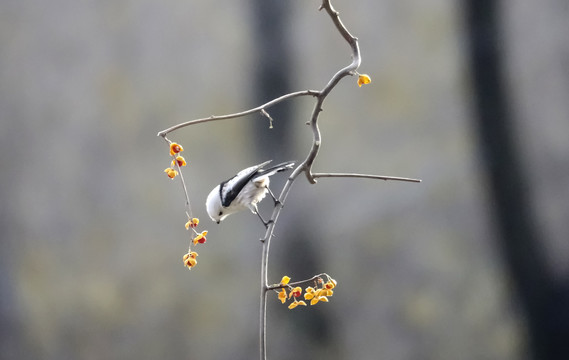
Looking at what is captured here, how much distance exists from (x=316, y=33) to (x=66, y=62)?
0.81m

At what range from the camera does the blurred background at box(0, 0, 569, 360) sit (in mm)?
1826

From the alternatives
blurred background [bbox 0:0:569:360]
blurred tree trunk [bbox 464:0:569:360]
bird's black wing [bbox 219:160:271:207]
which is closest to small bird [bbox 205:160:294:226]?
bird's black wing [bbox 219:160:271:207]

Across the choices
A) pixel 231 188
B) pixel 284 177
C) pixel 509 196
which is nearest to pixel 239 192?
pixel 231 188

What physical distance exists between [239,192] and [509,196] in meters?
1.05

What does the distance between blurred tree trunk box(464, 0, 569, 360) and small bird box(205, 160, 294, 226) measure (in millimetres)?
960

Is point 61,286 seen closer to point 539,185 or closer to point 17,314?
point 17,314

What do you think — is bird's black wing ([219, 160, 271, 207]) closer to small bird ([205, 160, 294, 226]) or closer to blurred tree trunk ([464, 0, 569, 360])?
small bird ([205, 160, 294, 226])

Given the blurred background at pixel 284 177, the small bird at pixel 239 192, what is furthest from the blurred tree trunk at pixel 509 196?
the small bird at pixel 239 192

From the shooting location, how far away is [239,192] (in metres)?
1.09

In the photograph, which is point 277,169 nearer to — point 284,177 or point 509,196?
point 284,177

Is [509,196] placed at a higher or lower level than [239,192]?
lower

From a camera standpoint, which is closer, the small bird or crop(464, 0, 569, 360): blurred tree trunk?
the small bird

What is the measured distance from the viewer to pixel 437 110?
1.87 m

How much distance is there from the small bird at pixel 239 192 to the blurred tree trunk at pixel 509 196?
0.96m
